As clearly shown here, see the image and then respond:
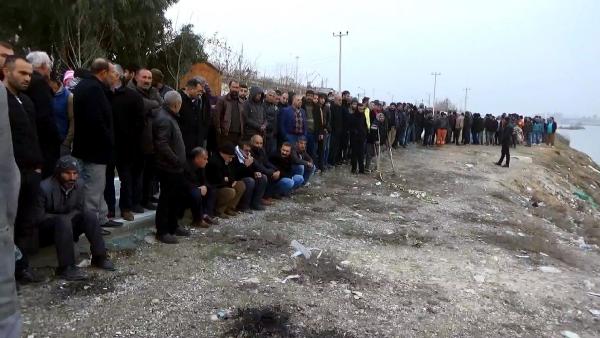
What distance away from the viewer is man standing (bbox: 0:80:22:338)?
190 cm

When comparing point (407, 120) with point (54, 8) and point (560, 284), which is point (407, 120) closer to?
point (54, 8)

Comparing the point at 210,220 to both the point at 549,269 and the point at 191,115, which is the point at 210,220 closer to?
the point at 191,115

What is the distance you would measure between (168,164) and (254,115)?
2.88 m

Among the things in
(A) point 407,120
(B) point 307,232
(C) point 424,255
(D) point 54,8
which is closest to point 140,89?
(B) point 307,232

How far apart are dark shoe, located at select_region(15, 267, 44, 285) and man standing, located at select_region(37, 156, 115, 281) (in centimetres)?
18

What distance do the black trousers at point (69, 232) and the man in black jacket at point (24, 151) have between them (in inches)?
5.4

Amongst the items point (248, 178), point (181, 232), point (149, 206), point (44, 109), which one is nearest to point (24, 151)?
point (44, 109)

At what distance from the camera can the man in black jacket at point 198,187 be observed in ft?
20.1

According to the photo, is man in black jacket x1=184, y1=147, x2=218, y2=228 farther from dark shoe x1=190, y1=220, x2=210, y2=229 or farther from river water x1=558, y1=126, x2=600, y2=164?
river water x1=558, y1=126, x2=600, y2=164

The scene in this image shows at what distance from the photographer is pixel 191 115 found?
659cm

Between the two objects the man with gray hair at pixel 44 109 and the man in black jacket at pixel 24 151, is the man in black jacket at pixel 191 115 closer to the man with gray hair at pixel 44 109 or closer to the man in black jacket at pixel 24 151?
the man with gray hair at pixel 44 109

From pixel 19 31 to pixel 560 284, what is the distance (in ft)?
43.3

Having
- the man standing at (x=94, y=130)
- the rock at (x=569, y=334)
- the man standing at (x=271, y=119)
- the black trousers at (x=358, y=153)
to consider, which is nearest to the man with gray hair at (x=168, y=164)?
the man standing at (x=94, y=130)

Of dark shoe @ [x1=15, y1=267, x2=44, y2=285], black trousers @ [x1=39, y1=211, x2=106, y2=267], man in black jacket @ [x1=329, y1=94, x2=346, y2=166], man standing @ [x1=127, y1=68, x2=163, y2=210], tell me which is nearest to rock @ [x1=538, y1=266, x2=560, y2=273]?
man standing @ [x1=127, y1=68, x2=163, y2=210]
